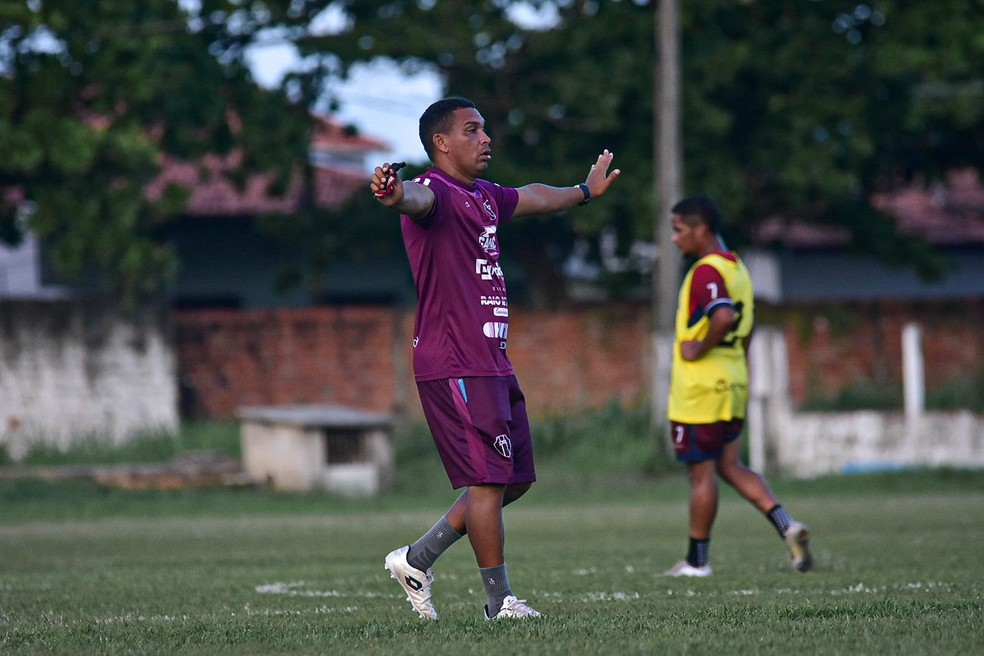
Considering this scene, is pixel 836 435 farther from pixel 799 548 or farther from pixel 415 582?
pixel 415 582

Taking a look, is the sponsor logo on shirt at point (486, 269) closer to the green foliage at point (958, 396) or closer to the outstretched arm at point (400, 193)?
the outstretched arm at point (400, 193)

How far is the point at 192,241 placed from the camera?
31.6 meters

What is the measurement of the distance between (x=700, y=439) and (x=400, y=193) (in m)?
3.57

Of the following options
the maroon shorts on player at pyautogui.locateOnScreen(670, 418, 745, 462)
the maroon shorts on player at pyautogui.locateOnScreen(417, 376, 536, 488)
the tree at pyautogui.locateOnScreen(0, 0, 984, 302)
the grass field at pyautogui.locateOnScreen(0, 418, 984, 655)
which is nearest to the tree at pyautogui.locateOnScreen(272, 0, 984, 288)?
the tree at pyautogui.locateOnScreen(0, 0, 984, 302)

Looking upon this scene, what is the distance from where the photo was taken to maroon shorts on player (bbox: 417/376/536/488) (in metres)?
6.27

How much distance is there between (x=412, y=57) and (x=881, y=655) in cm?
1912

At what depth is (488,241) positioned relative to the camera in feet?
21.2

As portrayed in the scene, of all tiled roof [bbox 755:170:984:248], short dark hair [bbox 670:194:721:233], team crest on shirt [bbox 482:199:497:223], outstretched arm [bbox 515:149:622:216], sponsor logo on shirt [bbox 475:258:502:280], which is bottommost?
sponsor logo on shirt [bbox 475:258:502:280]

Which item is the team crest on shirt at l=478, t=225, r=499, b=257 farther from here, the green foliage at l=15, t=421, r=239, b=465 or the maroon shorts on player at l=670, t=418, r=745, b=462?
the green foliage at l=15, t=421, r=239, b=465

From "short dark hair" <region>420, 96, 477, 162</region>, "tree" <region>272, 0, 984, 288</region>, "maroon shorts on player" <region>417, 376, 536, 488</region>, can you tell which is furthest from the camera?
"tree" <region>272, 0, 984, 288</region>

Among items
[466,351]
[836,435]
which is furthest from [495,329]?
[836,435]

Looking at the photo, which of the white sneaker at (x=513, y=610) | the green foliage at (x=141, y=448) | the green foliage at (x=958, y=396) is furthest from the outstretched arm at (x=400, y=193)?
the green foliage at (x=958, y=396)

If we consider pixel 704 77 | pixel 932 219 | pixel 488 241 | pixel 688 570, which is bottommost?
pixel 688 570

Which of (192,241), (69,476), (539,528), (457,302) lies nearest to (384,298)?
(192,241)
